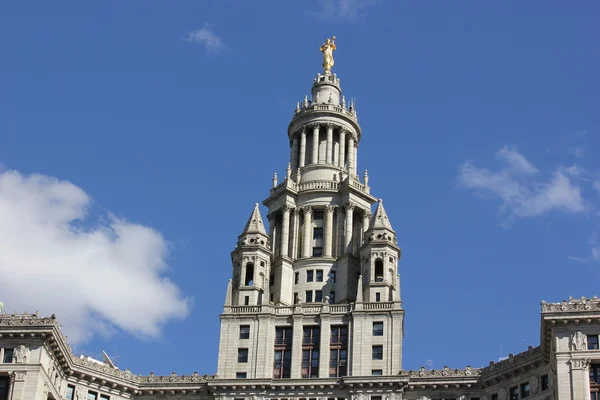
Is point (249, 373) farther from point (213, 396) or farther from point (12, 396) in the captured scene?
point (12, 396)

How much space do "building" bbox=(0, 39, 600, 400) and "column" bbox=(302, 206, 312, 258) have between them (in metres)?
0.12

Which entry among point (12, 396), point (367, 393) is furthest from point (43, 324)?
point (367, 393)

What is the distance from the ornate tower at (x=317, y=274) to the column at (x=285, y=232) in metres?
0.13

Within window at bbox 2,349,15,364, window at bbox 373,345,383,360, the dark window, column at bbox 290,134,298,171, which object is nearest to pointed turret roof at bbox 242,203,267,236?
column at bbox 290,134,298,171

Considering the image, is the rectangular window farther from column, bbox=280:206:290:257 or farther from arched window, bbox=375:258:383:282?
arched window, bbox=375:258:383:282

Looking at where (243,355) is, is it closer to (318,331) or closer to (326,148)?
(318,331)

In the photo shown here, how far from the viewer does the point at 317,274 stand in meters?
153

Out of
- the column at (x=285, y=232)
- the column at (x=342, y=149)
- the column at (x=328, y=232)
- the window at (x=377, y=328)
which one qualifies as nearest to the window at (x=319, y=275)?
the column at (x=328, y=232)

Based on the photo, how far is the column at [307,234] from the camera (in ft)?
508

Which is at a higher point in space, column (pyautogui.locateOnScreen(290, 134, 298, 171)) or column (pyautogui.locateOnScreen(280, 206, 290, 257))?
column (pyautogui.locateOnScreen(290, 134, 298, 171))

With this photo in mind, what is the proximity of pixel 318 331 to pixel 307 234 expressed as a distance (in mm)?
15386

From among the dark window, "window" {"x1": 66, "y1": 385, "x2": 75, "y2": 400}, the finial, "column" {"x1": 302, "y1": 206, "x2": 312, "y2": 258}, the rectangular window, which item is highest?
the finial

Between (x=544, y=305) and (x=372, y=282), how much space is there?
28028 millimetres

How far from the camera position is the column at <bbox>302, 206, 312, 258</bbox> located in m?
155
